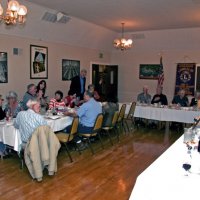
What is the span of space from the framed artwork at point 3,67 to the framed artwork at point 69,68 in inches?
92.0

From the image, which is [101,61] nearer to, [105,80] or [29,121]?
[105,80]

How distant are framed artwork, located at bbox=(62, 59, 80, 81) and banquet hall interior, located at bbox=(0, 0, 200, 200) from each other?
7 centimetres

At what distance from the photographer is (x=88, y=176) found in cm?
430

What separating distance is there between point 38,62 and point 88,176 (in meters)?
4.59

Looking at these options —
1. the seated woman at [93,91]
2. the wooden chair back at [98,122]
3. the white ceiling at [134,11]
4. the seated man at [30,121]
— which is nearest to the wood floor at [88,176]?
the wooden chair back at [98,122]

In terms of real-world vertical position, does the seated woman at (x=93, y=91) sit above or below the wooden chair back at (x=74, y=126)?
above

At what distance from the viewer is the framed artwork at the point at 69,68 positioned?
8938 mm

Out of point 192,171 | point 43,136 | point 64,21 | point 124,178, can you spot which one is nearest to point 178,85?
point 64,21

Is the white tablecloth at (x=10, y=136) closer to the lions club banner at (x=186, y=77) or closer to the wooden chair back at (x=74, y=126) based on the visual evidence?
the wooden chair back at (x=74, y=126)

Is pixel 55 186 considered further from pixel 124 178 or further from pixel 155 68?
pixel 155 68

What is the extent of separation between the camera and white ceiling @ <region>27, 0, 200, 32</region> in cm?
603

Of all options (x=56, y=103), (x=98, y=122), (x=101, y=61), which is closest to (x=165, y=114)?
(x=98, y=122)

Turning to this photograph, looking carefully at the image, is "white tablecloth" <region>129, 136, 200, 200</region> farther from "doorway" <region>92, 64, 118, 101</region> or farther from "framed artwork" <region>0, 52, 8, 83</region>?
"doorway" <region>92, 64, 118, 101</region>

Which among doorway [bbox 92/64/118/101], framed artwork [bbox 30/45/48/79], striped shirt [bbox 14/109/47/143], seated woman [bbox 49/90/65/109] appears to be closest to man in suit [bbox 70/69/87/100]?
framed artwork [bbox 30/45/48/79]
